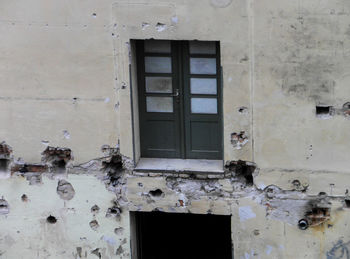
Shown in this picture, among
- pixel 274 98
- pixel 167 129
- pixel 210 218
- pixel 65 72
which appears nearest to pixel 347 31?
pixel 274 98

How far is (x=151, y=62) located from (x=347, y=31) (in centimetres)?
217

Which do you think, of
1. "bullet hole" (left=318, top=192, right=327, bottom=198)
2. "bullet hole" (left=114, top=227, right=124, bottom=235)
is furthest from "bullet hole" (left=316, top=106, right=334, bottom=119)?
"bullet hole" (left=114, top=227, right=124, bottom=235)

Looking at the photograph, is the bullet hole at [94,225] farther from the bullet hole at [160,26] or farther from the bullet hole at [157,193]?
the bullet hole at [160,26]

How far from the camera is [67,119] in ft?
25.6

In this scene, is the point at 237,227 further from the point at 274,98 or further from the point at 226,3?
the point at 226,3

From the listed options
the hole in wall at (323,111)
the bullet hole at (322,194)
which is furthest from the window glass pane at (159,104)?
the bullet hole at (322,194)

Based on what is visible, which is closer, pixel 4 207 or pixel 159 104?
pixel 159 104

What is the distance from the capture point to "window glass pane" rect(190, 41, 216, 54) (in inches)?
300

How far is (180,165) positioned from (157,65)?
1.17 metres

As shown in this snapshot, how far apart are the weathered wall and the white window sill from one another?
9cm

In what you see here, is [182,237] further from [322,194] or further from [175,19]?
[175,19]

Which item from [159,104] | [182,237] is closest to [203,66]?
[159,104]

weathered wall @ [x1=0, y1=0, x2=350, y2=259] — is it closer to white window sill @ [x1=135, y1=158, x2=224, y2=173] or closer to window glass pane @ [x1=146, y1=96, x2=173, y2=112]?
white window sill @ [x1=135, y1=158, x2=224, y2=173]

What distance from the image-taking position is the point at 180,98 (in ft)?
25.7
